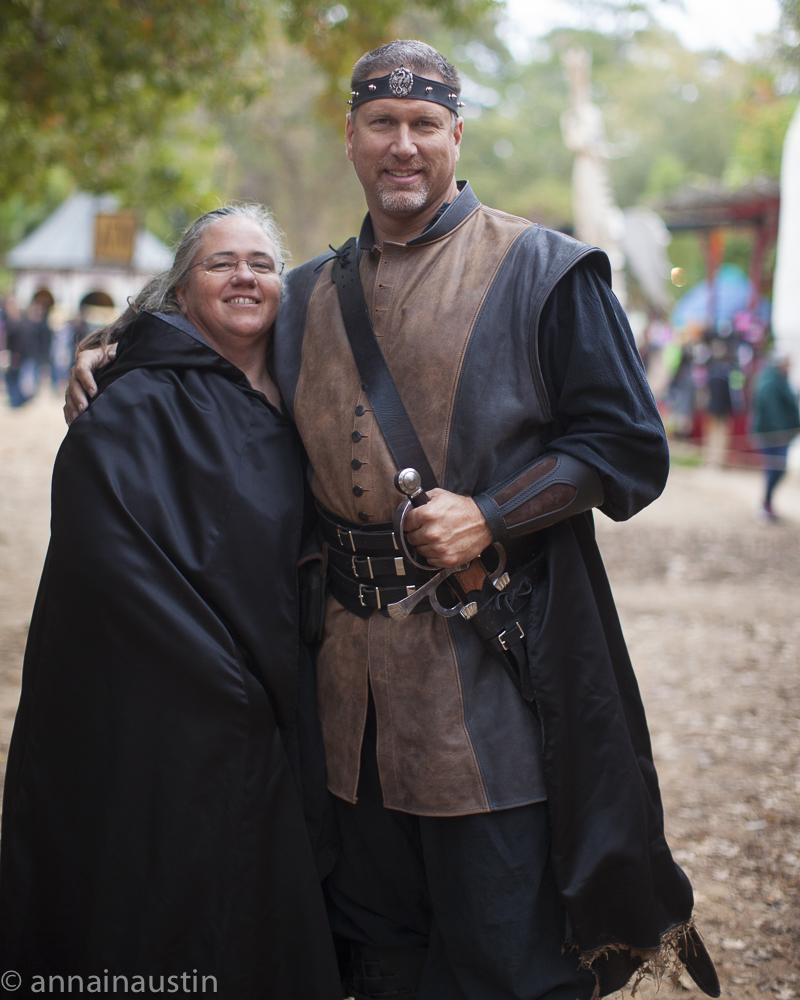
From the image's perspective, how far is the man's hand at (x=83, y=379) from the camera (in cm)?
220

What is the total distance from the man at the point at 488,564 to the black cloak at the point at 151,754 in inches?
9.7

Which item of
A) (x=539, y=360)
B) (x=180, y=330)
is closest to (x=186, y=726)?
(x=180, y=330)

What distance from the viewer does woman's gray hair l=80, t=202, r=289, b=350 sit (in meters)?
2.37

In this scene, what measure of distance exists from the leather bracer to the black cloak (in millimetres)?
560

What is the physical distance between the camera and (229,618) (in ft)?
6.79

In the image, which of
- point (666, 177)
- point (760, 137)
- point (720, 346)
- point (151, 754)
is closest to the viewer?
point (151, 754)

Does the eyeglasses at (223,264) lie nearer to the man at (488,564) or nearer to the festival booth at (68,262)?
the man at (488,564)

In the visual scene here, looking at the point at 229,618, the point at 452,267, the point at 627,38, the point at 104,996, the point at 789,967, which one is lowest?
the point at 789,967

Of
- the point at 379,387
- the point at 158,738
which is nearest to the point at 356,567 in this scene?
the point at 379,387

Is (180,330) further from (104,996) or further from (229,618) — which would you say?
(104,996)

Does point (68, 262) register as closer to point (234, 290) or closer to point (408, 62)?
point (234, 290)

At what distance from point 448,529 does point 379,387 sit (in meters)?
0.37

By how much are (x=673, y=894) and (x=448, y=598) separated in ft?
2.85

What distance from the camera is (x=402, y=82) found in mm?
2066
